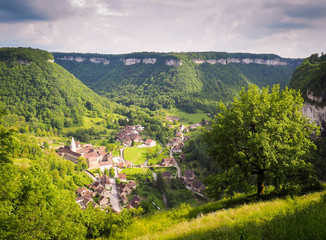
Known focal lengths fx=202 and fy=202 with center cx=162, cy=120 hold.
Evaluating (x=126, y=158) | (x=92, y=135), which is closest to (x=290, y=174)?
(x=126, y=158)

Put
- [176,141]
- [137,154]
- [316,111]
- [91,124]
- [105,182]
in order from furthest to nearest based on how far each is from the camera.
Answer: [91,124] → [176,141] → [137,154] → [105,182] → [316,111]

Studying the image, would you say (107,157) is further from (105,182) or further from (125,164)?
(105,182)

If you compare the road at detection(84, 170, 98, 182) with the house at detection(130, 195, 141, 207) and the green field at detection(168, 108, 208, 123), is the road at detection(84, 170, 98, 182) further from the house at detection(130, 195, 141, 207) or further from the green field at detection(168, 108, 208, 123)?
the green field at detection(168, 108, 208, 123)

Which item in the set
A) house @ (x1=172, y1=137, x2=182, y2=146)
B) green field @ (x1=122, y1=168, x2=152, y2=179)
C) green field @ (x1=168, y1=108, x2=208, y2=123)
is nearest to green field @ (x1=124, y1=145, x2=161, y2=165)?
green field @ (x1=122, y1=168, x2=152, y2=179)

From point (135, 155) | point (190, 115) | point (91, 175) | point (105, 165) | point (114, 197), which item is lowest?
point (91, 175)

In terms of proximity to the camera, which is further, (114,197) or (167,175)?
(167,175)

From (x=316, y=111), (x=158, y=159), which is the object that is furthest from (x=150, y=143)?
(x=316, y=111)

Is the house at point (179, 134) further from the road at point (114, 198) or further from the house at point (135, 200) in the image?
the house at point (135, 200)
